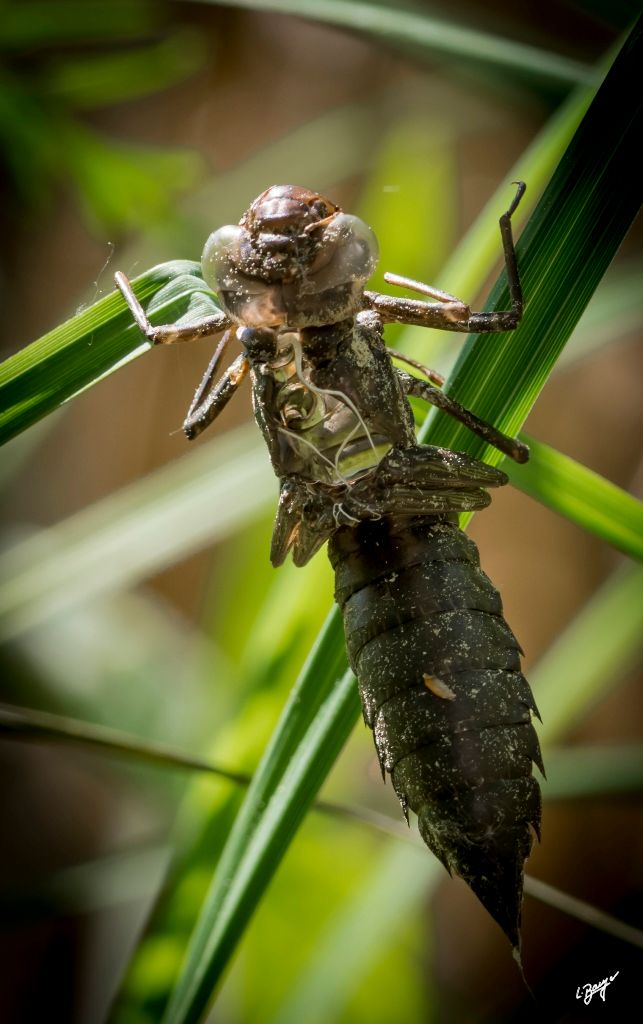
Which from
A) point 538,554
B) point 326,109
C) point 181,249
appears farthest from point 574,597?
point 326,109

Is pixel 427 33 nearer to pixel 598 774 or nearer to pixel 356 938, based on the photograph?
pixel 598 774

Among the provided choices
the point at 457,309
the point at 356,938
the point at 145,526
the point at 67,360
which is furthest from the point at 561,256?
the point at 356,938

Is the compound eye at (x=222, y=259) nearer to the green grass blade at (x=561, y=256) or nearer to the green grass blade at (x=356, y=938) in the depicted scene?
the green grass blade at (x=561, y=256)

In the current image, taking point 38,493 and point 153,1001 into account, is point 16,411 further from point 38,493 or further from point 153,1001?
point 38,493

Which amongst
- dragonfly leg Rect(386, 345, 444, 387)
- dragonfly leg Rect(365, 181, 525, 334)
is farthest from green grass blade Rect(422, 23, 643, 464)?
dragonfly leg Rect(386, 345, 444, 387)

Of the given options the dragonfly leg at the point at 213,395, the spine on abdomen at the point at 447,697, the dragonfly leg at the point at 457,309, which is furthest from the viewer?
the dragonfly leg at the point at 213,395
